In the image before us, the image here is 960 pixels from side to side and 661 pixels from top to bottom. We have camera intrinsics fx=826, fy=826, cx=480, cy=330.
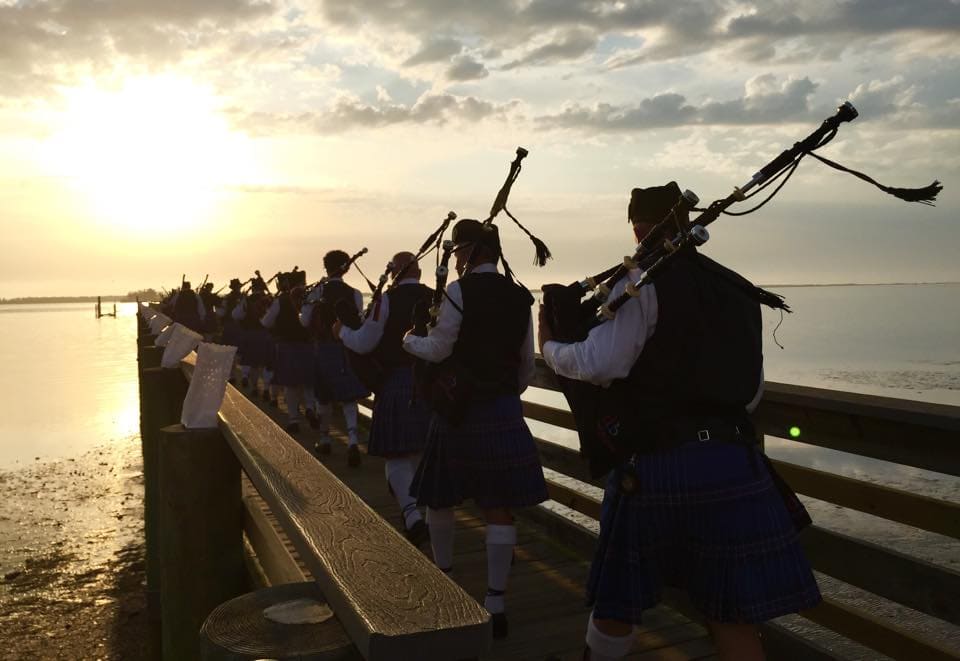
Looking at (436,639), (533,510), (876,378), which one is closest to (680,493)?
(436,639)

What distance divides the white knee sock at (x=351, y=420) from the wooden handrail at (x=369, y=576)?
592 centimetres

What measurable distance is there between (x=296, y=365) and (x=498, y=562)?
7033mm

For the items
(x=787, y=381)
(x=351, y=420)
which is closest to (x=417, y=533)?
(x=351, y=420)

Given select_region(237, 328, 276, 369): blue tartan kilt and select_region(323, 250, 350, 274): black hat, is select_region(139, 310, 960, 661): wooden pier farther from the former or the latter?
select_region(237, 328, 276, 369): blue tartan kilt

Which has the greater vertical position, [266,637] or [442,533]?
[266,637]

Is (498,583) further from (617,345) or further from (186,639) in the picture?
(617,345)

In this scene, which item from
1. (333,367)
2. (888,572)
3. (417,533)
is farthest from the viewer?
(333,367)

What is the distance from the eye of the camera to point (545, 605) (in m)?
4.25

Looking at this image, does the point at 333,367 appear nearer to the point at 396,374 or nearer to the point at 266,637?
the point at 396,374

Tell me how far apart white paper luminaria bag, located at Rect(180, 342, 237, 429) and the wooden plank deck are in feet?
3.51

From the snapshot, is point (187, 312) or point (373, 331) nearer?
point (373, 331)

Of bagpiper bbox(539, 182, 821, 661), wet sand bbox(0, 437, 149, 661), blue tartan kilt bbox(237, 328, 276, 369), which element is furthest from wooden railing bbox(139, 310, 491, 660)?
blue tartan kilt bbox(237, 328, 276, 369)

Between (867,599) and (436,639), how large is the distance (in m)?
10.5

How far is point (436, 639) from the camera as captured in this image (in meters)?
1.28
